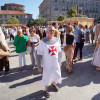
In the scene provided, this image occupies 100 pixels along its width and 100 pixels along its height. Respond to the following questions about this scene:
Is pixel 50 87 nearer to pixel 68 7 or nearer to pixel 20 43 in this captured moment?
pixel 20 43

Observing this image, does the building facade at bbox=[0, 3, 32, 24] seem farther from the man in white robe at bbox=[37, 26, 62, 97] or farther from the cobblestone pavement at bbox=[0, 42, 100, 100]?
the man in white robe at bbox=[37, 26, 62, 97]

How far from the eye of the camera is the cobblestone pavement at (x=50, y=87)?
3201 mm

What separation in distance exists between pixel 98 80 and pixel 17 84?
2796 millimetres

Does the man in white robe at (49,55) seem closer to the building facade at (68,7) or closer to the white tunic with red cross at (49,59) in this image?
the white tunic with red cross at (49,59)

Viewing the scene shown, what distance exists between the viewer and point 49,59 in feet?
9.55

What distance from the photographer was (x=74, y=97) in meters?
3.12

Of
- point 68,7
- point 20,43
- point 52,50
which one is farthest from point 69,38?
point 68,7

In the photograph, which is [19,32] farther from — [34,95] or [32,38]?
[34,95]

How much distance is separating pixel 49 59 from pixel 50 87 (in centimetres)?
120

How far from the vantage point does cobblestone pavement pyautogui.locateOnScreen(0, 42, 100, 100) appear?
3.20 m

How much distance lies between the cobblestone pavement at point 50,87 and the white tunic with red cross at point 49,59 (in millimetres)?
613

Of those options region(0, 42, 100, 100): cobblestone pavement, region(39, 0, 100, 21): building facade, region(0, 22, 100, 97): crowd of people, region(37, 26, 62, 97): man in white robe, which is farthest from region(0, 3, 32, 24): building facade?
region(37, 26, 62, 97): man in white robe

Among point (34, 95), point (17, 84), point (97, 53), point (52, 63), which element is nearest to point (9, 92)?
point (17, 84)

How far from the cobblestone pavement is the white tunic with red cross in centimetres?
61
